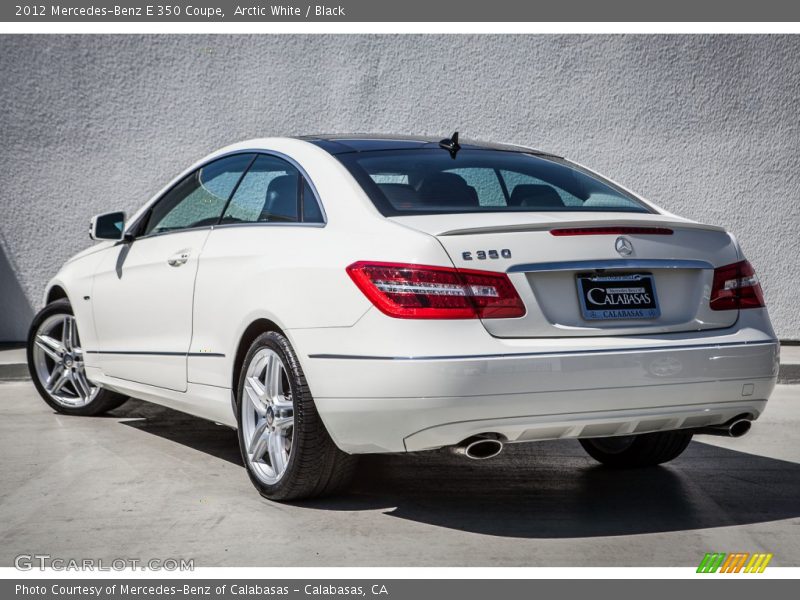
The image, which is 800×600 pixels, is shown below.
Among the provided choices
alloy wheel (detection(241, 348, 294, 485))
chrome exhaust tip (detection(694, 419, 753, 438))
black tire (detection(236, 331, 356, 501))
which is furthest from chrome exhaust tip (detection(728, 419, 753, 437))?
alloy wheel (detection(241, 348, 294, 485))

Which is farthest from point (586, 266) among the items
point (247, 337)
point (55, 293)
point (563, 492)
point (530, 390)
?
point (55, 293)

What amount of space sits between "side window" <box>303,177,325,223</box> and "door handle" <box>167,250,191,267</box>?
0.89 m

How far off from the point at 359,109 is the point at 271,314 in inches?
262

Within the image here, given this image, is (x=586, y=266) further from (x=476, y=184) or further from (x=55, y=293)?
(x=55, y=293)

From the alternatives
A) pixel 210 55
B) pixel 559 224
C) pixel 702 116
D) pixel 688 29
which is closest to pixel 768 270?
pixel 702 116

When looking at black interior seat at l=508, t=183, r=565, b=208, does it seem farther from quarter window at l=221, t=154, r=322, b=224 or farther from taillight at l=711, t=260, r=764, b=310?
quarter window at l=221, t=154, r=322, b=224

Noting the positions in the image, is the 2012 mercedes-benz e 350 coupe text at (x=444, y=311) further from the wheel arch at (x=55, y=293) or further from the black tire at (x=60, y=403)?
the wheel arch at (x=55, y=293)

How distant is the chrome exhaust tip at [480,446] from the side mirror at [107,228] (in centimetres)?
293

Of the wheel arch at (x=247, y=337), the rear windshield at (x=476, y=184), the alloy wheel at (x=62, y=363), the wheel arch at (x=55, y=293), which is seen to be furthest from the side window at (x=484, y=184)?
the wheel arch at (x=55, y=293)

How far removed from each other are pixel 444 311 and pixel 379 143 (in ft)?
4.81

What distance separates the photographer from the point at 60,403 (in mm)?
6938

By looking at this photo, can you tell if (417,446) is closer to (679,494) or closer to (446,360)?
(446,360)

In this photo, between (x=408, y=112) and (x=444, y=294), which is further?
(x=408, y=112)

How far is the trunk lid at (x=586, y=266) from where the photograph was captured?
3.87m
